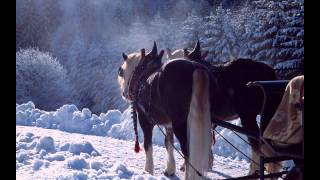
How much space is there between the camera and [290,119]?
2.50m

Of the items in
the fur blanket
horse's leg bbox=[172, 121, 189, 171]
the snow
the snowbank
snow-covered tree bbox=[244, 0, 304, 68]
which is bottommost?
the snow

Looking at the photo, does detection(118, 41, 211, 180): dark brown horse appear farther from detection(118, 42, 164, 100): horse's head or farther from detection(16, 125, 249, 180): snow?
detection(16, 125, 249, 180): snow

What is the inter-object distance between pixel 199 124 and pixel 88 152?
78.8 inches

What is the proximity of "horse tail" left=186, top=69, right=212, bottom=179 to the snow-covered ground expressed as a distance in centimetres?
54

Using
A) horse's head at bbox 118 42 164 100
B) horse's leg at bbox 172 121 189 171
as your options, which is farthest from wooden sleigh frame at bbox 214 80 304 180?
horse's head at bbox 118 42 164 100

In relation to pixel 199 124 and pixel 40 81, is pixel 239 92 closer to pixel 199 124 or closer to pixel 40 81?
pixel 199 124

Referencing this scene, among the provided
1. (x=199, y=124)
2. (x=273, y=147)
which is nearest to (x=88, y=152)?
(x=199, y=124)

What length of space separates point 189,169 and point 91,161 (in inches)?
48.9

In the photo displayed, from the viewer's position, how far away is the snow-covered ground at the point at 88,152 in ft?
14.0

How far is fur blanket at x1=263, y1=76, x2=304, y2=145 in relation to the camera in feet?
7.84

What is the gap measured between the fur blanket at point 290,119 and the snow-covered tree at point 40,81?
Result: 2441 centimetres

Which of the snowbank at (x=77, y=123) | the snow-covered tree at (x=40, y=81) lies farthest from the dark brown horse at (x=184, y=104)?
the snow-covered tree at (x=40, y=81)
